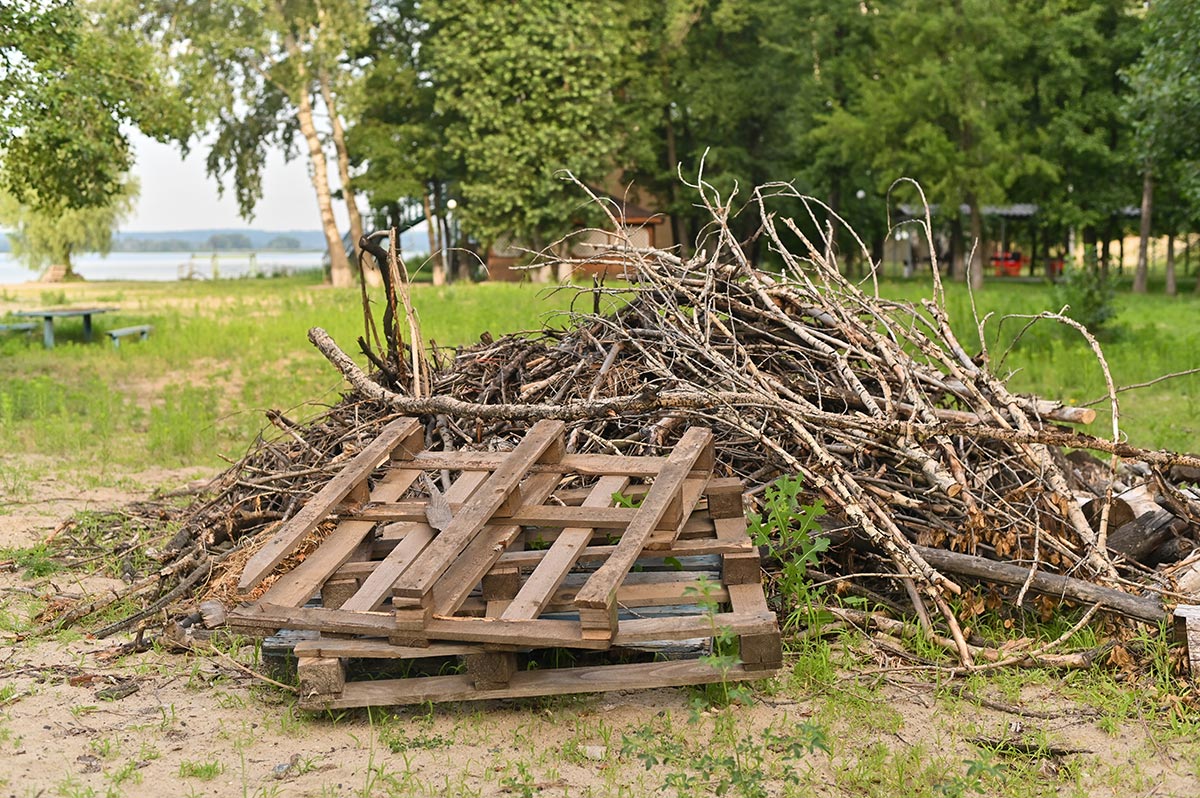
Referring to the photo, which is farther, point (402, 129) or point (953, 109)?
point (402, 129)

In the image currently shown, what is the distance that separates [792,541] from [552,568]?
3.69ft

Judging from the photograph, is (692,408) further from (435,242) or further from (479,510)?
(435,242)

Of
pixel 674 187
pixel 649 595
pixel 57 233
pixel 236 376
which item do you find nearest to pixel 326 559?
pixel 649 595

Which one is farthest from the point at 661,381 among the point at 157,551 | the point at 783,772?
the point at 157,551

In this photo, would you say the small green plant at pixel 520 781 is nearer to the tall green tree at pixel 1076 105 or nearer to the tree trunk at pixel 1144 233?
the tree trunk at pixel 1144 233

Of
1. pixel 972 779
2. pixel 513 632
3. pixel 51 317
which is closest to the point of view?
pixel 972 779

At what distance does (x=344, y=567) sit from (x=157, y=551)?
7.83 ft

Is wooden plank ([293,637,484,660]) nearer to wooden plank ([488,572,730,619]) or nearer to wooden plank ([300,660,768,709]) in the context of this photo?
wooden plank ([300,660,768,709])

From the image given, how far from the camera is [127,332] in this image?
16.8m

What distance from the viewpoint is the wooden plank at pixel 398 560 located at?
424 centimetres

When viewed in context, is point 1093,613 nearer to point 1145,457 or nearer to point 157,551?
point 1145,457

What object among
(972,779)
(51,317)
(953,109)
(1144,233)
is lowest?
(972,779)

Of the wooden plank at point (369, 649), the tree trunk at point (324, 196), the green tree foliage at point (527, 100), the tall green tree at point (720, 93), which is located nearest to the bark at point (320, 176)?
the tree trunk at point (324, 196)

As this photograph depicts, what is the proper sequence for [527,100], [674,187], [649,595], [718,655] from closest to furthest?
[718,655] < [649,595] < [527,100] < [674,187]
